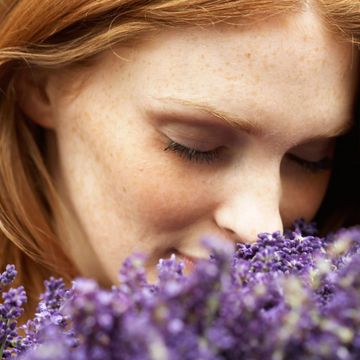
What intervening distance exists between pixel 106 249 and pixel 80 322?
3.14 ft

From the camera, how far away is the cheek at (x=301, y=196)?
1572 millimetres

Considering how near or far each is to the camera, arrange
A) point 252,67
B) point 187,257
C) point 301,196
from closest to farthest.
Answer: point 252,67 → point 187,257 → point 301,196

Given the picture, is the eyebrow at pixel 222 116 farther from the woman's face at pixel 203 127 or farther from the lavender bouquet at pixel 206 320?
the lavender bouquet at pixel 206 320

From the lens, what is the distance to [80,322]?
2.01 feet

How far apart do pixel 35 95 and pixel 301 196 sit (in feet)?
2.43

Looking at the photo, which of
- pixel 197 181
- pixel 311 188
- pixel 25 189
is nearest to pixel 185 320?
pixel 197 181

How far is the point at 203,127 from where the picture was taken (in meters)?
1.37

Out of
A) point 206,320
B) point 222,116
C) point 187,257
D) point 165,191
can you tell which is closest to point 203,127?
point 222,116

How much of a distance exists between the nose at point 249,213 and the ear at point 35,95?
1.87ft

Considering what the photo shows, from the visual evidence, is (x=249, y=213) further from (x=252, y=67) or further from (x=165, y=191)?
(x=252, y=67)

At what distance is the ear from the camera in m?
1.66

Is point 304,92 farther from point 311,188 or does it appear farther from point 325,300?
point 325,300

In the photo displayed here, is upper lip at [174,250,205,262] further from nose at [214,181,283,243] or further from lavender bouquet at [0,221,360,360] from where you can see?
lavender bouquet at [0,221,360,360]

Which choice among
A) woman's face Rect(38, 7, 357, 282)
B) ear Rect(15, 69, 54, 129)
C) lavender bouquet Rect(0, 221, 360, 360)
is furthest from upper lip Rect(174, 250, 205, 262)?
lavender bouquet Rect(0, 221, 360, 360)
